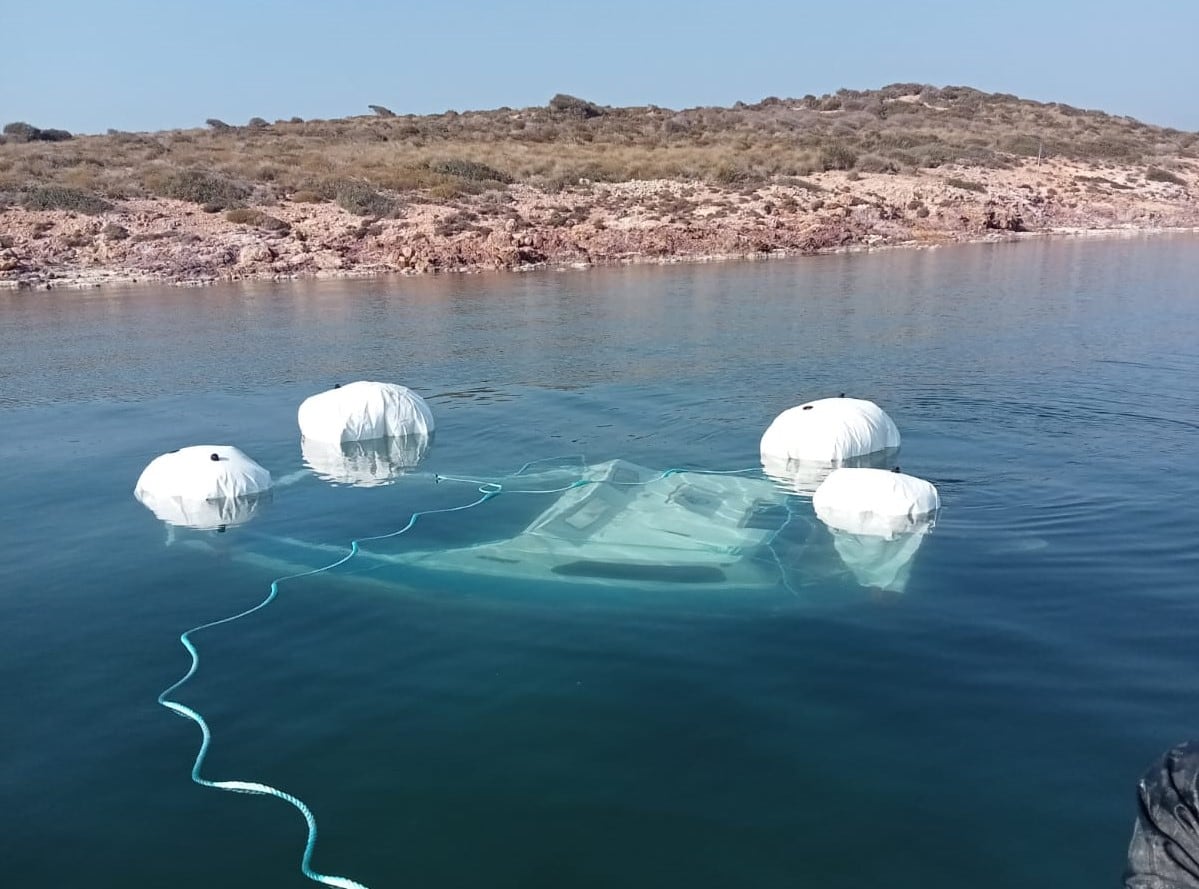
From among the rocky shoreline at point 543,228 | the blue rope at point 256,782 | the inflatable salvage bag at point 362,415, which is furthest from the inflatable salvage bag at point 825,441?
the rocky shoreline at point 543,228

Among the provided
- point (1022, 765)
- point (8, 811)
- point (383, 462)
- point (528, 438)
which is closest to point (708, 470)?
point (528, 438)

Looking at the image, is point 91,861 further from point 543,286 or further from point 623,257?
point 623,257

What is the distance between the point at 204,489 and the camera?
9.83m

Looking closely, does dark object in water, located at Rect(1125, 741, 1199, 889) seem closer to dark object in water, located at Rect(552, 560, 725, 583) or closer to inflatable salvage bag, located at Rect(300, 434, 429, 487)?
dark object in water, located at Rect(552, 560, 725, 583)

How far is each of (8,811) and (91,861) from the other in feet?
2.30

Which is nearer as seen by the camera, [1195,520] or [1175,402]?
[1195,520]

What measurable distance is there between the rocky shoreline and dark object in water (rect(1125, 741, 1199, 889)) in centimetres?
2901

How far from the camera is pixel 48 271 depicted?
2950cm

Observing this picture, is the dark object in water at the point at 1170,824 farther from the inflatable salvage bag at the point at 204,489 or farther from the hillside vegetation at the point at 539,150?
the hillside vegetation at the point at 539,150

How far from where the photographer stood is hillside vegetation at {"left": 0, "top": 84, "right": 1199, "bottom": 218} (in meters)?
36.3

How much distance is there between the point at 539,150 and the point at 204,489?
131 ft

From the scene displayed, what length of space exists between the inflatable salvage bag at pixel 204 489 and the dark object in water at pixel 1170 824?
26.4 feet

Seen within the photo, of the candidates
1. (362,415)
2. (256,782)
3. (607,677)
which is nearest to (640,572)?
(607,677)

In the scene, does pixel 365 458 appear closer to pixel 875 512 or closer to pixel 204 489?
pixel 204 489
